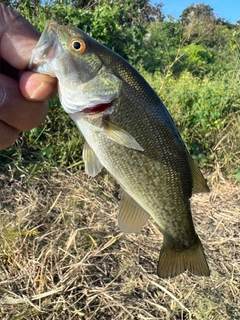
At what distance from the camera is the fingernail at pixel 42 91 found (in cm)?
132

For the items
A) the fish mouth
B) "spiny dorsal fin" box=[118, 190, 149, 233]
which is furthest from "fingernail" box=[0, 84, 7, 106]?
"spiny dorsal fin" box=[118, 190, 149, 233]

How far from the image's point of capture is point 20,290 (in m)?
2.67

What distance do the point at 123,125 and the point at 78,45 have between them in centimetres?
31

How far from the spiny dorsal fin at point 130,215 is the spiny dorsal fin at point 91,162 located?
0.14 meters

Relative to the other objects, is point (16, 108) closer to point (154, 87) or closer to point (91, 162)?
point (91, 162)

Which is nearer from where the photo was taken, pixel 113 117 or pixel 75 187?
pixel 113 117

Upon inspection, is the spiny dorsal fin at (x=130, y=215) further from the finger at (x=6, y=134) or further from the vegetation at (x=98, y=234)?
the vegetation at (x=98, y=234)

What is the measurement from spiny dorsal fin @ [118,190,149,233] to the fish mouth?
32 cm

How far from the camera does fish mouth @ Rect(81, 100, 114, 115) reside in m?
1.40

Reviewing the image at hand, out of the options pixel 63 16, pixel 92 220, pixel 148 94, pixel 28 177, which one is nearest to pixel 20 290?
pixel 92 220

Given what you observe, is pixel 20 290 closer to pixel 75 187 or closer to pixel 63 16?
pixel 75 187

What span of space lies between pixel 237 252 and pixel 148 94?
2.52 metres

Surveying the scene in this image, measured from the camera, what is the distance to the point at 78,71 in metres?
1.42

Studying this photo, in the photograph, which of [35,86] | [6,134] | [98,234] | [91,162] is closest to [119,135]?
[91,162]
